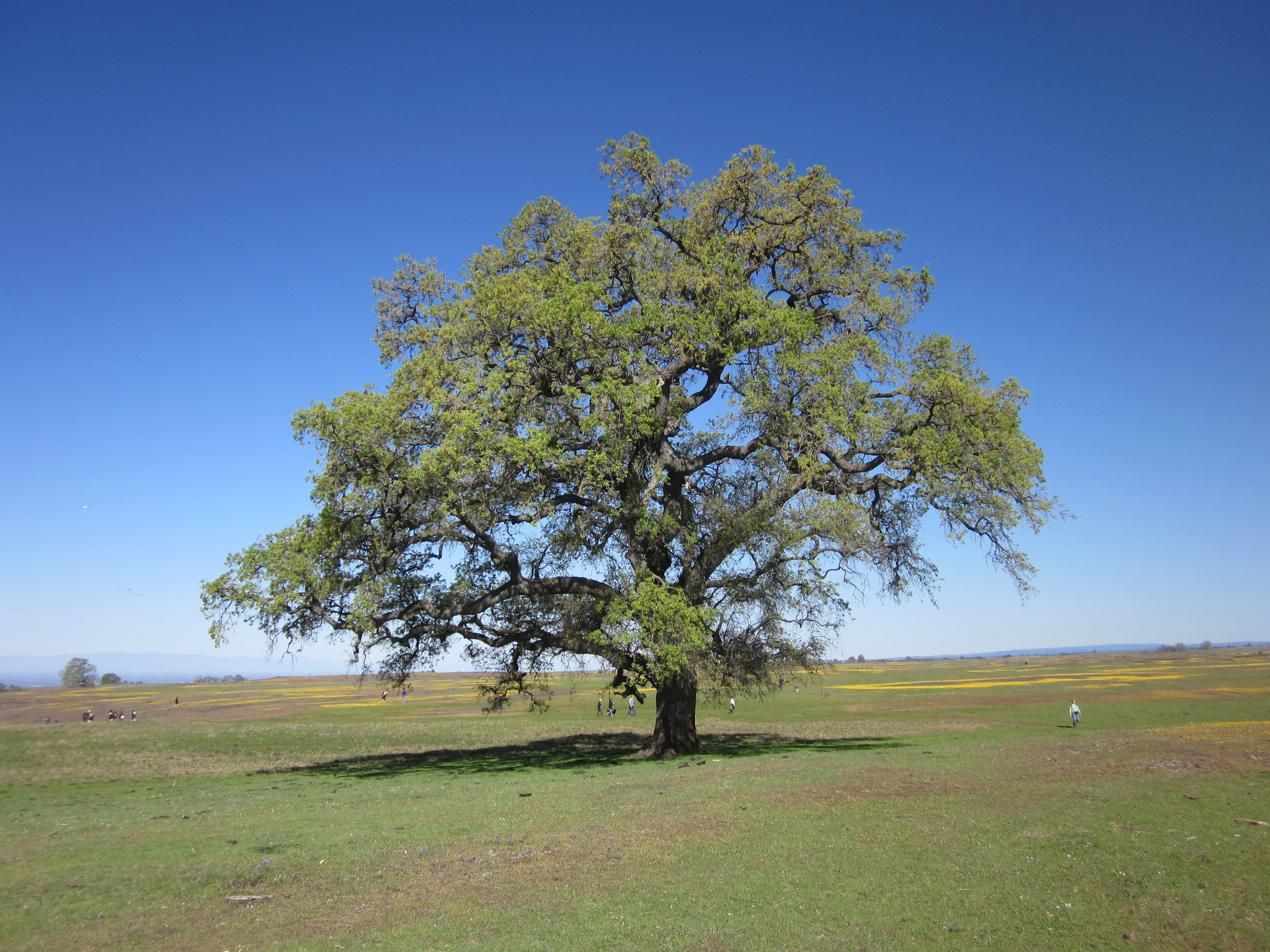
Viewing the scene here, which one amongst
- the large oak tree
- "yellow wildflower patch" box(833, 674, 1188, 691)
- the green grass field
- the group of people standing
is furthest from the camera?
"yellow wildflower patch" box(833, 674, 1188, 691)

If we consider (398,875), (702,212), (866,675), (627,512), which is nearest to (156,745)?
(627,512)

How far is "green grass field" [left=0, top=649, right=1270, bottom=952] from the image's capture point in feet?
31.6

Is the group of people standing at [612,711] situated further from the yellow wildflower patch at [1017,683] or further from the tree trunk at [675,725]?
the yellow wildflower patch at [1017,683]

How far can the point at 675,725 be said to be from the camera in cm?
2806

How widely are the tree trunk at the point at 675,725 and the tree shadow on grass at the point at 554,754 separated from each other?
0.85 m

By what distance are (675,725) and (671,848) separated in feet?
49.1

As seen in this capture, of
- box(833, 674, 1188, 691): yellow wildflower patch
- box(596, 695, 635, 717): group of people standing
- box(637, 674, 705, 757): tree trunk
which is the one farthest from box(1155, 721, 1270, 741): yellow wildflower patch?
box(833, 674, 1188, 691): yellow wildflower patch

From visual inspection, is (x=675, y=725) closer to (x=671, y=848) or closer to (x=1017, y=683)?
(x=671, y=848)

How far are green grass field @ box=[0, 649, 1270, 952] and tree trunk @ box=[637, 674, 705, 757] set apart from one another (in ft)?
5.75

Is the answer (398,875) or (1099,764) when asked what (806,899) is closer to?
(398,875)

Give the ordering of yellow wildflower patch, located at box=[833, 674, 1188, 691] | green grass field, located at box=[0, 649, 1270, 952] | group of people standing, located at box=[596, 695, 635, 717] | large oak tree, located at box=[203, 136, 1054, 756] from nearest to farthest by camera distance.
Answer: green grass field, located at box=[0, 649, 1270, 952] → large oak tree, located at box=[203, 136, 1054, 756] → group of people standing, located at box=[596, 695, 635, 717] → yellow wildflower patch, located at box=[833, 674, 1188, 691]

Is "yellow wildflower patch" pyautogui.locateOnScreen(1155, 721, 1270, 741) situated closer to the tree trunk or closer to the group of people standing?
the tree trunk

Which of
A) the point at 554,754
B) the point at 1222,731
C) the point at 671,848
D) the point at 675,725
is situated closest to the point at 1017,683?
the point at 1222,731

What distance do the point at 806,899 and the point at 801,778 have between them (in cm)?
987
